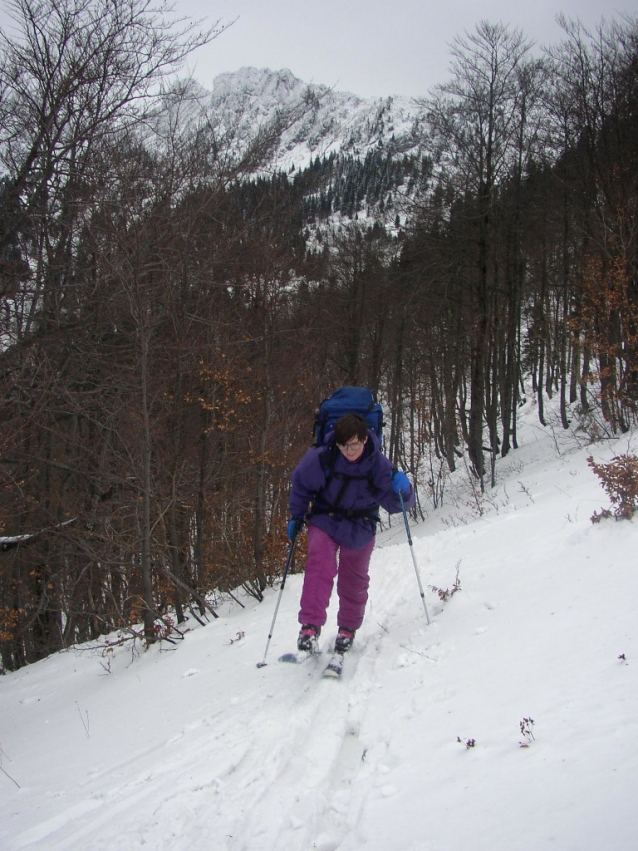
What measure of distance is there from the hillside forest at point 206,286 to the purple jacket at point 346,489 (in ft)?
12.1

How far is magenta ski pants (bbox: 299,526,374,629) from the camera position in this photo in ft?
13.6

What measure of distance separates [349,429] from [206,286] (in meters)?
7.01

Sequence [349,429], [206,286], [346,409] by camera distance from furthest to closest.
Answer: [206,286]
[346,409]
[349,429]

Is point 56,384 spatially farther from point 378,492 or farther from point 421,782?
point 421,782

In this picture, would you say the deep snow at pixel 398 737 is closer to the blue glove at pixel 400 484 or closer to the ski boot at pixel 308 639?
the ski boot at pixel 308 639

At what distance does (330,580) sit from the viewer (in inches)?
165

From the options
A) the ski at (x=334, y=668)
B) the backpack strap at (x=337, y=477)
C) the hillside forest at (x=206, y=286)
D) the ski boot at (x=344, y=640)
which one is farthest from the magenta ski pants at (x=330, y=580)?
the hillside forest at (x=206, y=286)

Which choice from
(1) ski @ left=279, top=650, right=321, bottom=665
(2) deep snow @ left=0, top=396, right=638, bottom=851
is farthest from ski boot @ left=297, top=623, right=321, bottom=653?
(2) deep snow @ left=0, top=396, right=638, bottom=851

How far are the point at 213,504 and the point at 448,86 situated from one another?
11913 millimetres

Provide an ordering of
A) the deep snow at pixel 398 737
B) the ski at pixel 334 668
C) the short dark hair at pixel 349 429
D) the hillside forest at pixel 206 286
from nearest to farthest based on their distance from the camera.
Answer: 1. the deep snow at pixel 398 737
2. the ski at pixel 334 668
3. the short dark hair at pixel 349 429
4. the hillside forest at pixel 206 286

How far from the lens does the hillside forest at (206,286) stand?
20.7 feet

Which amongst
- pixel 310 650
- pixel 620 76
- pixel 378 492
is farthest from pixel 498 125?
pixel 310 650

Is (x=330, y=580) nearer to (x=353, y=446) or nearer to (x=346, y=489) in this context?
(x=346, y=489)

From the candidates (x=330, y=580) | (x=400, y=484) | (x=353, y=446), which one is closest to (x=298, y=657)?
(x=330, y=580)
